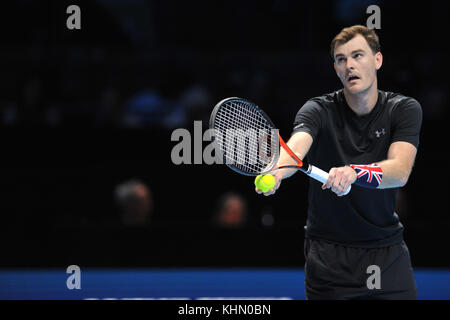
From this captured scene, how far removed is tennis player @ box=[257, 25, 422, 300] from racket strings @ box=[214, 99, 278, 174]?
9cm

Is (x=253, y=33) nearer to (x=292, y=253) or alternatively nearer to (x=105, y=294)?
(x=292, y=253)

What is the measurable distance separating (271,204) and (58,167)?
2171mm

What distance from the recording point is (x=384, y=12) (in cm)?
671

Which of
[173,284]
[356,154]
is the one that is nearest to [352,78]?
[356,154]

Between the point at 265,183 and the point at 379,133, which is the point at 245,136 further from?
the point at 379,133

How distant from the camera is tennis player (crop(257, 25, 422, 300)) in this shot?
99.7 inches

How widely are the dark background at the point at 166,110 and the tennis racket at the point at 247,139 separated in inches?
104

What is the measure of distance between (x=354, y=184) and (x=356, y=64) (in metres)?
0.54

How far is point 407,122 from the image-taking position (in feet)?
8.61

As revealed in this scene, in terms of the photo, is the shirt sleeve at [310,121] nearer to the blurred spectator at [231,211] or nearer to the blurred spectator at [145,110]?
the blurred spectator at [231,211]

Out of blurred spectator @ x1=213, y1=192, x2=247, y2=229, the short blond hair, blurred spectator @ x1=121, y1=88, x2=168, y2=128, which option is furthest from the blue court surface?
blurred spectator @ x1=121, y1=88, x2=168, y2=128

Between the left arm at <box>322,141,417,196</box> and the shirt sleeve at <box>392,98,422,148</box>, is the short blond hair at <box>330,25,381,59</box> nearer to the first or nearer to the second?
the shirt sleeve at <box>392,98,422,148</box>

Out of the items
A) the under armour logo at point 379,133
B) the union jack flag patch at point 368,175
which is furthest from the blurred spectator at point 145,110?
the union jack flag patch at point 368,175

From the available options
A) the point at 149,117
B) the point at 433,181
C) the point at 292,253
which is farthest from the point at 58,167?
the point at 433,181
